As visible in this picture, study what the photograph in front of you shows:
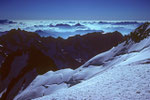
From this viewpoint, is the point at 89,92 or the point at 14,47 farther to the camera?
the point at 14,47

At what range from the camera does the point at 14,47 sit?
500 ft

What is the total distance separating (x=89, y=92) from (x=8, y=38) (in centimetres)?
17361

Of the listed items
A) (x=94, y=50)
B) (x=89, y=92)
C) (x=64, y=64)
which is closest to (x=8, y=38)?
(x=64, y=64)

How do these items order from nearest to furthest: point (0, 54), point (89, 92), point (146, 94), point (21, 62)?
1. point (146, 94)
2. point (89, 92)
3. point (21, 62)
4. point (0, 54)

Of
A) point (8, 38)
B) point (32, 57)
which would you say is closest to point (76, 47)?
point (32, 57)

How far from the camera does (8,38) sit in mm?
158750

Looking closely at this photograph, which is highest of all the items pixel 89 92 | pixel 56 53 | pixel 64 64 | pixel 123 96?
pixel 123 96

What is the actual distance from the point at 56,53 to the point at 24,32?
6044 cm

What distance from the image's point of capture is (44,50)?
148 m

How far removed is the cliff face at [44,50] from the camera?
344 ft

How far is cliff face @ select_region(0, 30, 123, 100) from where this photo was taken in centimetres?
10489

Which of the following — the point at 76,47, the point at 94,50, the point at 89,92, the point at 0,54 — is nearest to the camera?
the point at 89,92

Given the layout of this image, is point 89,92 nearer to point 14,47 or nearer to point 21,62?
point 21,62

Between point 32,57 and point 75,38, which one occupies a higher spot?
point 75,38
